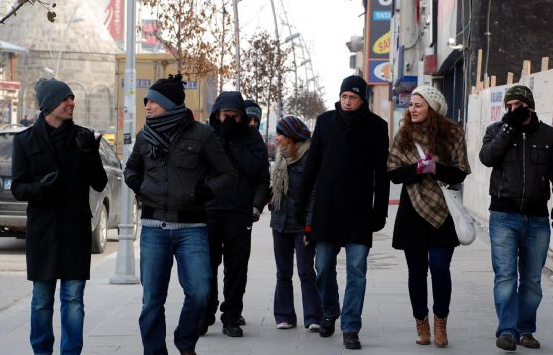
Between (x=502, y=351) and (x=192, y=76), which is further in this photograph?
(x=192, y=76)

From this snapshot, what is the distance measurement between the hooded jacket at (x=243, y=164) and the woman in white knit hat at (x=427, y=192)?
43.8 inches

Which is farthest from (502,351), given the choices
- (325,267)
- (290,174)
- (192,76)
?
(192,76)

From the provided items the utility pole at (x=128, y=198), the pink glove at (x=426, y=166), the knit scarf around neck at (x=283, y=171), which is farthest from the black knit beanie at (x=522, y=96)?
the utility pole at (x=128, y=198)

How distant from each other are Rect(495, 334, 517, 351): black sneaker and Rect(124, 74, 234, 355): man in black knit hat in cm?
208

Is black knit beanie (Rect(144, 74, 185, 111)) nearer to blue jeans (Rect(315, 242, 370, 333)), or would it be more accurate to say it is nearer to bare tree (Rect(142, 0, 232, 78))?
blue jeans (Rect(315, 242, 370, 333))

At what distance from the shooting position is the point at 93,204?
16594 millimetres

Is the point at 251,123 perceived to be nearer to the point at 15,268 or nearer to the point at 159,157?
the point at 159,157

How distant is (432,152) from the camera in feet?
29.1

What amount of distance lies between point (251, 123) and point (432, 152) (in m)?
1.61

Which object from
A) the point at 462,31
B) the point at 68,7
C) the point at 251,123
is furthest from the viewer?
the point at 68,7

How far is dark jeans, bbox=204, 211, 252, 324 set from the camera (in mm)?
9422

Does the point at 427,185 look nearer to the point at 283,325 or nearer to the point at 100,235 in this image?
the point at 283,325

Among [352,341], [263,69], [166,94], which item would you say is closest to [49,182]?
[166,94]

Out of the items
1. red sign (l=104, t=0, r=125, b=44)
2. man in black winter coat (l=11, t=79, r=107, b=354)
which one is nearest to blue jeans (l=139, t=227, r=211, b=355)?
man in black winter coat (l=11, t=79, r=107, b=354)
